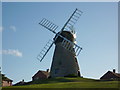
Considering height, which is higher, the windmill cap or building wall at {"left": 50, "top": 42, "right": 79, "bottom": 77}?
the windmill cap

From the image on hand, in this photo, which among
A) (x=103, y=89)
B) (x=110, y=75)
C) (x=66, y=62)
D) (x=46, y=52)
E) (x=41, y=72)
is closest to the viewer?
(x=103, y=89)

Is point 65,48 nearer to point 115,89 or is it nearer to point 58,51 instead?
point 58,51

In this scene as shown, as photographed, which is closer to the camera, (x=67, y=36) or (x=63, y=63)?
(x=63, y=63)

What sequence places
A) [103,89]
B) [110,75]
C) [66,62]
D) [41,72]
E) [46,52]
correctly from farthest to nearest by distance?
1. [41,72]
2. [110,75]
3. [46,52]
4. [66,62]
5. [103,89]

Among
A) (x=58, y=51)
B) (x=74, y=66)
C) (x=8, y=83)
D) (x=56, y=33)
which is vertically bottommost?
(x=8, y=83)

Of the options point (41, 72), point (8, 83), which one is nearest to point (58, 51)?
point (41, 72)

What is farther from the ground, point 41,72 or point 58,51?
point 58,51

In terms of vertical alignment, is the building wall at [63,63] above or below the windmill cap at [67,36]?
below

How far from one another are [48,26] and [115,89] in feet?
87.6

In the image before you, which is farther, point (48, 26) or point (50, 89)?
point (48, 26)

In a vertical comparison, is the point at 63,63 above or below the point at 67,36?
below

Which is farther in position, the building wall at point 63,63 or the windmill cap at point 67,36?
the windmill cap at point 67,36

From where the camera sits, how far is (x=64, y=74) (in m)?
38.9

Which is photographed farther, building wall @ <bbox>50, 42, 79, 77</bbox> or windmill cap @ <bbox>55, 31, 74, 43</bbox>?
windmill cap @ <bbox>55, 31, 74, 43</bbox>
